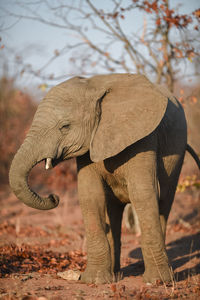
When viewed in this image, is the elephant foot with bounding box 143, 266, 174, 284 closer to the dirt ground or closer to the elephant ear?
the dirt ground

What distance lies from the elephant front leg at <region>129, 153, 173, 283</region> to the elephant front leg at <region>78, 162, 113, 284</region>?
0.47 meters

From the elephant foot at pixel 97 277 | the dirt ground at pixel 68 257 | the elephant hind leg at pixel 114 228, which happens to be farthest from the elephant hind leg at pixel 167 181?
the elephant foot at pixel 97 277

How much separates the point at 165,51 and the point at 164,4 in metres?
1.02

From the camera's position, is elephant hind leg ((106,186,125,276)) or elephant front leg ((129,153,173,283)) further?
elephant hind leg ((106,186,125,276))

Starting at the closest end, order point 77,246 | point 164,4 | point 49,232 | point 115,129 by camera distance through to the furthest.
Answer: point 115,129
point 77,246
point 164,4
point 49,232

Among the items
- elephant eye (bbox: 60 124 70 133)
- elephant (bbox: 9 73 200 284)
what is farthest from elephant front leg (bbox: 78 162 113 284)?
elephant eye (bbox: 60 124 70 133)

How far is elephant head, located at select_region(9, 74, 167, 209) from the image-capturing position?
4.20m

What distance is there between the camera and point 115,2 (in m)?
8.59

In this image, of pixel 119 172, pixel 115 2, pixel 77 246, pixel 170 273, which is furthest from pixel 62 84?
pixel 115 2

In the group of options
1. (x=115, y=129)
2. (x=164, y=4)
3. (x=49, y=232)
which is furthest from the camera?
(x=49, y=232)

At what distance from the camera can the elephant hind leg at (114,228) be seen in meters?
5.59

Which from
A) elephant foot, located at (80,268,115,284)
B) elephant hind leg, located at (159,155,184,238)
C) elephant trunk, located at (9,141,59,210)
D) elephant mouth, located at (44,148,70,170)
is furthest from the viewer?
elephant hind leg, located at (159,155,184,238)

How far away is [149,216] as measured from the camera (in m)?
4.65

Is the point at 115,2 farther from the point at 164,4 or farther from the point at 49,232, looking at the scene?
the point at 49,232
